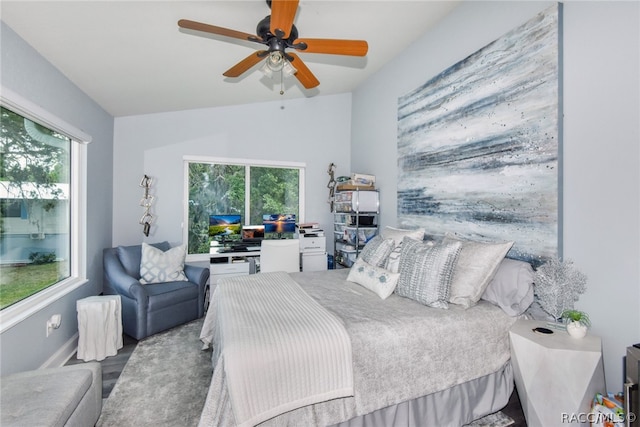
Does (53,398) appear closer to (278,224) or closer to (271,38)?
(271,38)

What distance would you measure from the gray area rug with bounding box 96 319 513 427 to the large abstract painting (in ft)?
4.30

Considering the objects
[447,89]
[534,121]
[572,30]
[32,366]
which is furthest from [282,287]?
[572,30]

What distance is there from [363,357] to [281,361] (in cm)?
44

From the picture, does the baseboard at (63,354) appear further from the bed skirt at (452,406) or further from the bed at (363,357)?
the bed skirt at (452,406)

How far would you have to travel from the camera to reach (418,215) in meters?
3.08

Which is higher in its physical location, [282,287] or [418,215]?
[418,215]

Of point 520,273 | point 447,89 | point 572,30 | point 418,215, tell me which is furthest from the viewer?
point 418,215

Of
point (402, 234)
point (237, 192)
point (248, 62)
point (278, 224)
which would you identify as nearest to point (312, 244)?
point (278, 224)

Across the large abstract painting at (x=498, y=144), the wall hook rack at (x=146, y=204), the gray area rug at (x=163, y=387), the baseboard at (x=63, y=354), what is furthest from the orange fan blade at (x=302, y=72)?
the baseboard at (x=63, y=354)

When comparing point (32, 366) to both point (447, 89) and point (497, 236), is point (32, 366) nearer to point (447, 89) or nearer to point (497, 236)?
point (497, 236)

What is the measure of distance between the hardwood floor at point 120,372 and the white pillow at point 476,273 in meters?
0.72

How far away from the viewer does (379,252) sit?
248 centimetres

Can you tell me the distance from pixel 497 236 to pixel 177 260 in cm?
325

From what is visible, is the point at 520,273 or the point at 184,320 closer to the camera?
the point at 520,273
